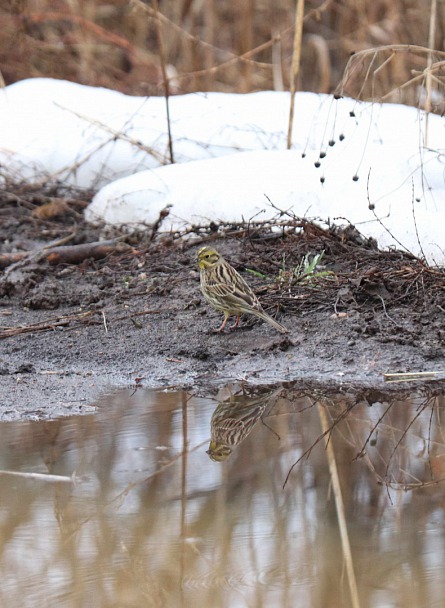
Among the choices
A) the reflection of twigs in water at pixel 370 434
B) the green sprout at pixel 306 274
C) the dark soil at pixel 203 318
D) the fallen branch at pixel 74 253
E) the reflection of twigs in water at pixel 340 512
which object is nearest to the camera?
the reflection of twigs in water at pixel 340 512

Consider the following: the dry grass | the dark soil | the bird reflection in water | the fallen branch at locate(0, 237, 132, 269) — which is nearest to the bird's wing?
the dark soil

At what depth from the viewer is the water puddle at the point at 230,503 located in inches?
116

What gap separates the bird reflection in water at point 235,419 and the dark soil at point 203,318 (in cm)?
28

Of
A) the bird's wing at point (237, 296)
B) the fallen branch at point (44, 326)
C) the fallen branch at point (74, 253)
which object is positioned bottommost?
the fallen branch at point (44, 326)

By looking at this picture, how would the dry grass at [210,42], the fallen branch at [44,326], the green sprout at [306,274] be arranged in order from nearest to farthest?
1. the fallen branch at [44,326]
2. the green sprout at [306,274]
3. the dry grass at [210,42]

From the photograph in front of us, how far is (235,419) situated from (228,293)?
1.11 m

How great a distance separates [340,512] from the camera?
3.41m

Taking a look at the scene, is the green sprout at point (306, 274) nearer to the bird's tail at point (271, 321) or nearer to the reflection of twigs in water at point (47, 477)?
the bird's tail at point (271, 321)

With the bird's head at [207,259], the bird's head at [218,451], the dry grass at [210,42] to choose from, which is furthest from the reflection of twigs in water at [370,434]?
the dry grass at [210,42]

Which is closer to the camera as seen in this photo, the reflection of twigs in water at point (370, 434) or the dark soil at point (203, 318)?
the reflection of twigs in water at point (370, 434)

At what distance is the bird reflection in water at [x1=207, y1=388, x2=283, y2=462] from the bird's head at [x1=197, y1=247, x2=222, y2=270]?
3.91 feet

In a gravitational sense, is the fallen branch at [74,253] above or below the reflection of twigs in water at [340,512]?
above

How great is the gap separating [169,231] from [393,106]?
2.75 metres

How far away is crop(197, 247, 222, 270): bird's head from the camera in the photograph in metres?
5.80
